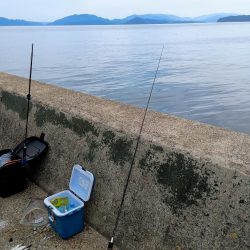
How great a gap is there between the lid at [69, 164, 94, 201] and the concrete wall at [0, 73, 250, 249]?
15 centimetres

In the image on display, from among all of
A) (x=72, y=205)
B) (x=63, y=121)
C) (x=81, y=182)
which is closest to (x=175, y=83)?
(x=63, y=121)

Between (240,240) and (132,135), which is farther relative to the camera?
(132,135)

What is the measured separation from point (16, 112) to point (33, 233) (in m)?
2.57

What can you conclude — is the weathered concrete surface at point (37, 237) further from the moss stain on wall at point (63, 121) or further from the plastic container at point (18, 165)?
the moss stain on wall at point (63, 121)

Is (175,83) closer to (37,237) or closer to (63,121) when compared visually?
(63,121)

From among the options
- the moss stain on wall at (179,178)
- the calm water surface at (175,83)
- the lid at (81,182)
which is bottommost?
the calm water surface at (175,83)

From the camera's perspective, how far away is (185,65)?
32.8 m

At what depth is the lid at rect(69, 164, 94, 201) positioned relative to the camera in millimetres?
3951

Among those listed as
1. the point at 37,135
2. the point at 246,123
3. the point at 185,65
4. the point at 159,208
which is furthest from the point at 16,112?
the point at 185,65

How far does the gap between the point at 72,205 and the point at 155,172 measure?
1.18m

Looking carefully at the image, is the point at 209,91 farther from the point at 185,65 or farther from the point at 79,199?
the point at 79,199

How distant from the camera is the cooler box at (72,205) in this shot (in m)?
3.70

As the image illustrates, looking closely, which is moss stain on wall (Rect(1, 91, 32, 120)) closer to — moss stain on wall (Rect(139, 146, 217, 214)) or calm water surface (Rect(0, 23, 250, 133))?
moss stain on wall (Rect(139, 146, 217, 214))

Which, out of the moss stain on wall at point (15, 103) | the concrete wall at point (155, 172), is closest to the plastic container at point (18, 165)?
the concrete wall at point (155, 172)
